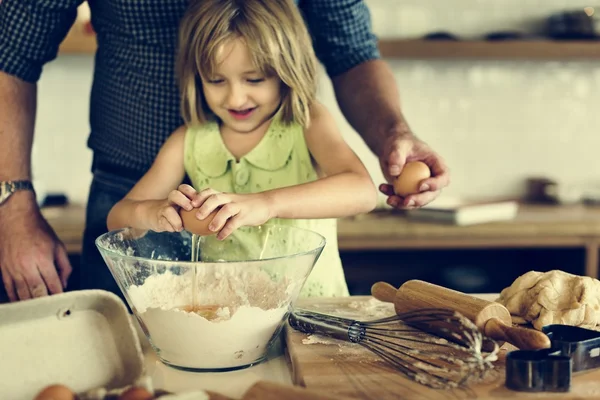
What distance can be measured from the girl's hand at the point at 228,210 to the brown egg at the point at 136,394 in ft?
0.98

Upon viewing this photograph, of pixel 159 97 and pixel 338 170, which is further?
pixel 159 97

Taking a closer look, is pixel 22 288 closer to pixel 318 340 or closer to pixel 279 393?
pixel 318 340

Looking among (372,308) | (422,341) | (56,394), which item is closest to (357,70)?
(372,308)

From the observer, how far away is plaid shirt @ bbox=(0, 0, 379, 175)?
5.08 feet

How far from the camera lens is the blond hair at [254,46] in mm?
1356

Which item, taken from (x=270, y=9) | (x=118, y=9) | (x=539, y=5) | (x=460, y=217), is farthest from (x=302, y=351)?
(x=539, y=5)

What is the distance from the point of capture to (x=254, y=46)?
135 centimetres

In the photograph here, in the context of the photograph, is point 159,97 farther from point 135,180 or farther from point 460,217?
point 460,217

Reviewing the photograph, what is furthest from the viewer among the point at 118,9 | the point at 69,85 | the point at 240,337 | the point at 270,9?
the point at 69,85

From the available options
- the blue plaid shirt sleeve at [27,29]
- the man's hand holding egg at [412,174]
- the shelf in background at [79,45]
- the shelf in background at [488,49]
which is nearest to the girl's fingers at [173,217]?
the man's hand holding egg at [412,174]

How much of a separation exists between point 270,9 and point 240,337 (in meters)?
0.65

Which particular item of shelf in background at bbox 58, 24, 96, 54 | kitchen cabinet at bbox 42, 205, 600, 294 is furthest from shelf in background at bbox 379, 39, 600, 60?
shelf in background at bbox 58, 24, 96, 54

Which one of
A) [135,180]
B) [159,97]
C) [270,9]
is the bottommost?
[135,180]

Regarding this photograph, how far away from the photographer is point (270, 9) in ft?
4.60
